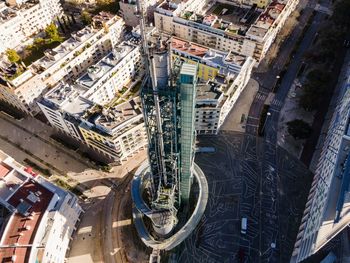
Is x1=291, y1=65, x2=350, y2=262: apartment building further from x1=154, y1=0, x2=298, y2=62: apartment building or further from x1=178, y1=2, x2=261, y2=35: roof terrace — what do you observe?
x1=178, y1=2, x2=261, y2=35: roof terrace

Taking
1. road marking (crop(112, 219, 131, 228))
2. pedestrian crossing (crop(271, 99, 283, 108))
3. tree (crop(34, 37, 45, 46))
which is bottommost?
road marking (crop(112, 219, 131, 228))

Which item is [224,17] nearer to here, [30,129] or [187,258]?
[30,129]

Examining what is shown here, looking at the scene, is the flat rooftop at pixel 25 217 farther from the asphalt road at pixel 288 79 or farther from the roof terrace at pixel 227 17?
the roof terrace at pixel 227 17

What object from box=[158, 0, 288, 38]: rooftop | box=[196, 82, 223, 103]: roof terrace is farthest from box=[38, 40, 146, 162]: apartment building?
box=[158, 0, 288, 38]: rooftop

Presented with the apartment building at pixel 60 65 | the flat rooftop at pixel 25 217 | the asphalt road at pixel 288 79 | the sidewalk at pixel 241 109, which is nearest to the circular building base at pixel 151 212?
the flat rooftop at pixel 25 217

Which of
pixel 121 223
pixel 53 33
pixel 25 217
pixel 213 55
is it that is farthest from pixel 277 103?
pixel 53 33

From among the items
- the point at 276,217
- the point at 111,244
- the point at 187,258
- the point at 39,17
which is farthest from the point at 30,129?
the point at 276,217

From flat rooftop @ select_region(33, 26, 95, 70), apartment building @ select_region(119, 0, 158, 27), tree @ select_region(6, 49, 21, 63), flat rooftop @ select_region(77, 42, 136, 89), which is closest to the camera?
flat rooftop @ select_region(77, 42, 136, 89)

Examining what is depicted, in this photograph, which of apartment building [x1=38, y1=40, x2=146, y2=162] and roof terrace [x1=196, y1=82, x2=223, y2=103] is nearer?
apartment building [x1=38, y1=40, x2=146, y2=162]
